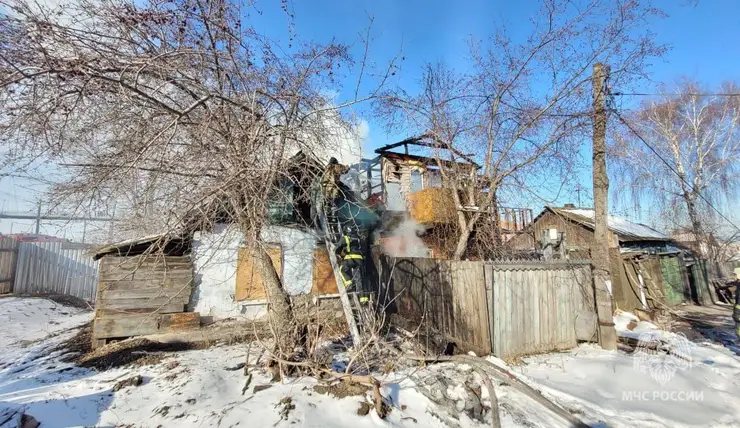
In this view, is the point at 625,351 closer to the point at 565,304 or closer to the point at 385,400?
the point at 565,304

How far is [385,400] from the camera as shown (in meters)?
3.83

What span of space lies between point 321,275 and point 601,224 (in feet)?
22.4

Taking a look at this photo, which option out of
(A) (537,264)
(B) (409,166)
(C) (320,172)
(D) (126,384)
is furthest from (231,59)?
(B) (409,166)

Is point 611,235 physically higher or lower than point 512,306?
higher

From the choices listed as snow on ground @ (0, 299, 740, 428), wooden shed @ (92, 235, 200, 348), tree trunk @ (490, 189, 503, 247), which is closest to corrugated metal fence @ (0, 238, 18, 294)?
snow on ground @ (0, 299, 740, 428)

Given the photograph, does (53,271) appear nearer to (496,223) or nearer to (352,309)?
(352,309)

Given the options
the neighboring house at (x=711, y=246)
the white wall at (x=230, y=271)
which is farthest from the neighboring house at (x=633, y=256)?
the white wall at (x=230, y=271)

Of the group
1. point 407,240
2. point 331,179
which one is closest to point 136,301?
point 331,179

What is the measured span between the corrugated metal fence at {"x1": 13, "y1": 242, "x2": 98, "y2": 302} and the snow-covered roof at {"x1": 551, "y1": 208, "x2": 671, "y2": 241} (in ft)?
72.5

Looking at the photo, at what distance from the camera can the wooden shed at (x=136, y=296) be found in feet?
22.2

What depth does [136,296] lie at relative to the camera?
7062 mm

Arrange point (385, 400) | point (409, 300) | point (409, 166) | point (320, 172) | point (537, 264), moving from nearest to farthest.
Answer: point (385, 400) → point (320, 172) → point (537, 264) → point (409, 300) → point (409, 166)

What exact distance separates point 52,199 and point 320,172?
3.89 meters

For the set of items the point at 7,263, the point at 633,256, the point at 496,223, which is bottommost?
the point at 7,263
